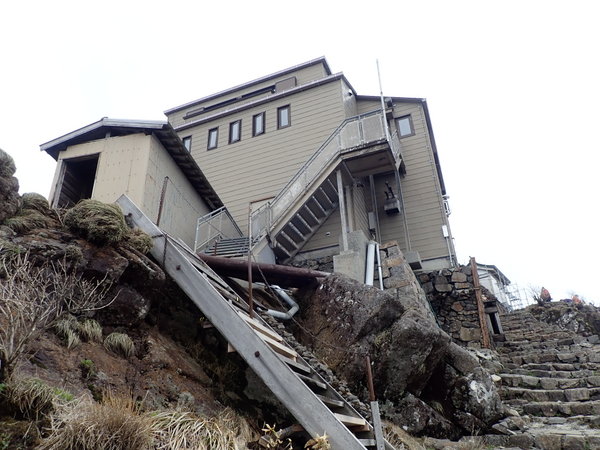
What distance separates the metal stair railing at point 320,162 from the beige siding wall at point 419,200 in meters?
2.31

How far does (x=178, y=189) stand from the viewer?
41.8 feet

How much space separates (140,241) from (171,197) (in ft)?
20.1

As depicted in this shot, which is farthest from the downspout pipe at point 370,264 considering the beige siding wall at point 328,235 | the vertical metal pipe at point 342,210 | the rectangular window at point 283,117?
the rectangular window at point 283,117

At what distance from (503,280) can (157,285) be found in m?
34.5

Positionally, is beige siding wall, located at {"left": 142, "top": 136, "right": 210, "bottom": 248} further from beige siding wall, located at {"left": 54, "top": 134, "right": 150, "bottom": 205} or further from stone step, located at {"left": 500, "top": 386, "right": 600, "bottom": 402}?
stone step, located at {"left": 500, "top": 386, "right": 600, "bottom": 402}

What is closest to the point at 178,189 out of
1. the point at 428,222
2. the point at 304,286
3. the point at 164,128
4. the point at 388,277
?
the point at 164,128

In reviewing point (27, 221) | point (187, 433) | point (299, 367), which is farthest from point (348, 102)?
point (187, 433)

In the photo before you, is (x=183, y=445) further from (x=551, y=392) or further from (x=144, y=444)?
(x=551, y=392)

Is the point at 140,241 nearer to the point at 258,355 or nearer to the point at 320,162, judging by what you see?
the point at 258,355

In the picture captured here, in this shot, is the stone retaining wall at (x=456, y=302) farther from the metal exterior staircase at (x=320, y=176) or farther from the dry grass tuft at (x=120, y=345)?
the dry grass tuft at (x=120, y=345)

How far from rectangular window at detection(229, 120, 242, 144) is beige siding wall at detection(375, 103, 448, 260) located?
267 inches

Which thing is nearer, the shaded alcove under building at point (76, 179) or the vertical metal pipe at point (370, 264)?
the vertical metal pipe at point (370, 264)

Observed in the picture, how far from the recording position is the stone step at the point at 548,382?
853cm

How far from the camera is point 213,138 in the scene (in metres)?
19.8
